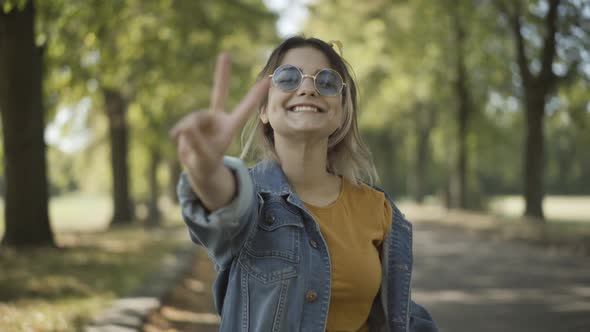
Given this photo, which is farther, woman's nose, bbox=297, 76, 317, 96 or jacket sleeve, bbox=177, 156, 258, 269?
woman's nose, bbox=297, 76, 317, 96

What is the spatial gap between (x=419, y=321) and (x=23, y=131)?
901cm

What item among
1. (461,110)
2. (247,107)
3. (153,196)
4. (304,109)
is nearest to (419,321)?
(304,109)

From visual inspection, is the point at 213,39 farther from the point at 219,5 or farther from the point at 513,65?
the point at 513,65

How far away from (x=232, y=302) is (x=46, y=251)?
853 cm

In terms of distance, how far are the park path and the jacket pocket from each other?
3.72 meters

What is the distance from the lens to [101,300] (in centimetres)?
625

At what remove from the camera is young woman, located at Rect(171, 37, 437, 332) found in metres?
Answer: 1.86

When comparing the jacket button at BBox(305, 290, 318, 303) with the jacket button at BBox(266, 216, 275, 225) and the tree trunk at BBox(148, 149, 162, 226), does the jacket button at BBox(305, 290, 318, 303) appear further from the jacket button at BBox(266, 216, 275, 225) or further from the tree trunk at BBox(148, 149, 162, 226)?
the tree trunk at BBox(148, 149, 162, 226)

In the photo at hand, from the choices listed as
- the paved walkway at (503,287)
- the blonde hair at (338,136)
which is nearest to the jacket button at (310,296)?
the blonde hair at (338,136)

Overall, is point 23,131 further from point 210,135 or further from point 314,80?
point 210,135

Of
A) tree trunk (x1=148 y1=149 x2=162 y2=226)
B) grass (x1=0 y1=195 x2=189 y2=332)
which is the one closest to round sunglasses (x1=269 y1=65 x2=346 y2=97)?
grass (x1=0 y1=195 x2=189 y2=332)

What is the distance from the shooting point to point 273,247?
2.16m

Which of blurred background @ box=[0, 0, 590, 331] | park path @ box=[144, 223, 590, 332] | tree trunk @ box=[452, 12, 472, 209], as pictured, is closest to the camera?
park path @ box=[144, 223, 590, 332]

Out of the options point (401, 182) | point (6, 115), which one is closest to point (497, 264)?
point (6, 115)
